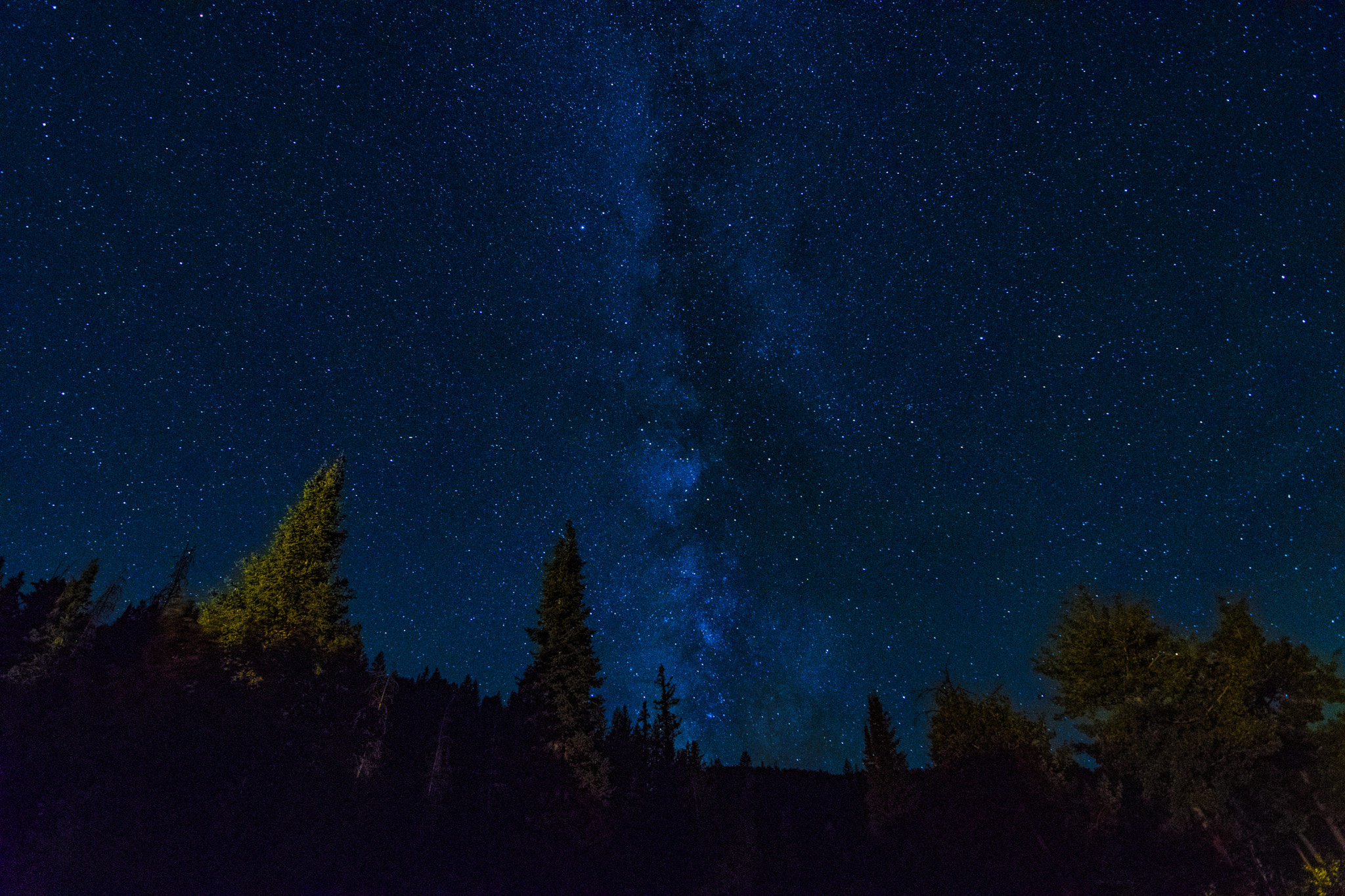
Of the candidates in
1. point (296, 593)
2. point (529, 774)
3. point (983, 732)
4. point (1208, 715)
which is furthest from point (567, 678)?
point (1208, 715)

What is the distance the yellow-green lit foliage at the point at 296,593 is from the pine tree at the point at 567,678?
858 centimetres

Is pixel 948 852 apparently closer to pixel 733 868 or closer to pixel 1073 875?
pixel 1073 875

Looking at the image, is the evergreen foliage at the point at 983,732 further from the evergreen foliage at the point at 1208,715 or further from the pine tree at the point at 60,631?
the pine tree at the point at 60,631

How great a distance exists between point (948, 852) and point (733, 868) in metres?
12.7

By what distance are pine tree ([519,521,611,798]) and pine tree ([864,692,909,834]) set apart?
26100 mm

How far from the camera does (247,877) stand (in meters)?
24.4

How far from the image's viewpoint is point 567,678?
34.3 m

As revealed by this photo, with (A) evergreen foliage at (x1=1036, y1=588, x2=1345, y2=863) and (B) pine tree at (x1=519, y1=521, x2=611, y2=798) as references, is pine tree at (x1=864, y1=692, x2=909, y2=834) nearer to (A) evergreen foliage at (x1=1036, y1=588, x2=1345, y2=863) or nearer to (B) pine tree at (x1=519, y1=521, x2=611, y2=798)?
(A) evergreen foliage at (x1=1036, y1=588, x2=1345, y2=863)

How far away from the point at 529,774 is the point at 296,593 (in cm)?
1292

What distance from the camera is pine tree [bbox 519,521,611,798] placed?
107 feet

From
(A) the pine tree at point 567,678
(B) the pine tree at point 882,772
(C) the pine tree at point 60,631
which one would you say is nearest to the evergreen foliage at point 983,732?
(B) the pine tree at point 882,772

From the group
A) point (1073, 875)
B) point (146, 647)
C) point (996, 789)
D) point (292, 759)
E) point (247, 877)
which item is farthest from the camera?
point (146, 647)

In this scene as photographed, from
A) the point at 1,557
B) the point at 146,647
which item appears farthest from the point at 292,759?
the point at 1,557

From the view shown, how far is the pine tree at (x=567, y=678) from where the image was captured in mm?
32719
